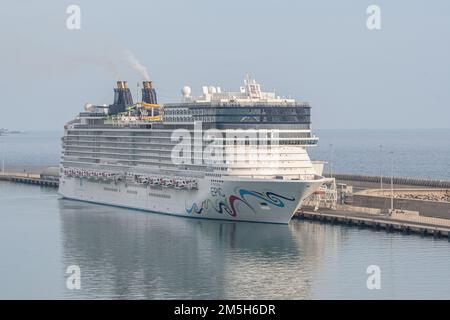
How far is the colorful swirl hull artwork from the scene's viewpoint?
212ft

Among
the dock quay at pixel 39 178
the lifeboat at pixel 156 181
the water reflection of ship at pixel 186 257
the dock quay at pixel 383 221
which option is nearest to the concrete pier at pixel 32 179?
the dock quay at pixel 39 178

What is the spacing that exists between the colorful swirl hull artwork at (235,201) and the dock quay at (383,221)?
5069 mm

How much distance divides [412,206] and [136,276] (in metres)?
26.0

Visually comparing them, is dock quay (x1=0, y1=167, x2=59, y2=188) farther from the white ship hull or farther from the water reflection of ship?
the water reflection of ship

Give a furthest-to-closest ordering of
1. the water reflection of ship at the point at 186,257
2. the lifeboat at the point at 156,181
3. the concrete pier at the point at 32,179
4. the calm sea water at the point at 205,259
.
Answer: the concrete pier at the point at 32,179 → the lifeboat at the point at 156,181 → the water reflection of ship at the point at 186,257 → the calm sea water at the point at 205,259

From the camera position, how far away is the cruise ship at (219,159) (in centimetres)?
6500

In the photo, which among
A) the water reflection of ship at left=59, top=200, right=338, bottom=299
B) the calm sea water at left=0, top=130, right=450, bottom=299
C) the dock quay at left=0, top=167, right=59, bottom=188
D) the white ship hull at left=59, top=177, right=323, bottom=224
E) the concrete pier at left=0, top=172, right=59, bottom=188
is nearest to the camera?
the calm sea water at left=0, top=130, right=450, bottom=299

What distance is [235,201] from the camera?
65625 mm

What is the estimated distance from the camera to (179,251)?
5709cm

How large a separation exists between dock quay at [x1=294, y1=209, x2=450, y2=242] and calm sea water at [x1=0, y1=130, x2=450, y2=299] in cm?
104

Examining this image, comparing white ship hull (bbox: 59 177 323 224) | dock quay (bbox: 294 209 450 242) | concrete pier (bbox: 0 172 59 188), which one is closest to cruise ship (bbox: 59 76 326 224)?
white ship hull (bbox: 59 177 323 224)

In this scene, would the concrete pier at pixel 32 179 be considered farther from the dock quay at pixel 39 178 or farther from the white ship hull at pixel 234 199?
the white ship hull at pixel 234 199

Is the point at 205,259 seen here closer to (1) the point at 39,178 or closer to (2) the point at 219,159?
(2) the point at 219,159
